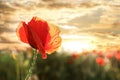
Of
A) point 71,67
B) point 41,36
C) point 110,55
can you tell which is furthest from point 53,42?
point 110,55

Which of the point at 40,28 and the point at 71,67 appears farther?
the point at 71,67

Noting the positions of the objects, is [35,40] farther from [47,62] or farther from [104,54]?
[104,54]

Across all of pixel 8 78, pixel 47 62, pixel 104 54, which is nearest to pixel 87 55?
pixel 104 54

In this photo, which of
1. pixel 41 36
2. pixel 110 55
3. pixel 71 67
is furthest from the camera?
pixel 110 55

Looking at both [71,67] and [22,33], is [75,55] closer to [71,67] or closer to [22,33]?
[71,67]

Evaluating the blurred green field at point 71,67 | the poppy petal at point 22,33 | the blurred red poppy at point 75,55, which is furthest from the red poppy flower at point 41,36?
the blurred red poppy at point 75,55

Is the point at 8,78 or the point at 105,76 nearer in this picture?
the point at 8,78

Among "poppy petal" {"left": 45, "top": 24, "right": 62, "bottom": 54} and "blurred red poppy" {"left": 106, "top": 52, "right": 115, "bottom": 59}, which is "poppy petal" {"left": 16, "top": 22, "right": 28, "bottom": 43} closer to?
"poppy petal" {"left": 45, "top": 24, "right": 62, "bottom": 54}

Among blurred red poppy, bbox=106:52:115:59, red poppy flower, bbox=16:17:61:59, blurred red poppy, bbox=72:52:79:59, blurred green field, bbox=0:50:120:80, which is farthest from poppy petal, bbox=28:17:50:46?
blurred red poppy, bbox=106:52:115:59
